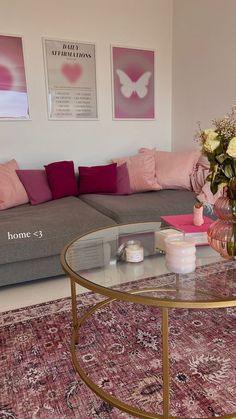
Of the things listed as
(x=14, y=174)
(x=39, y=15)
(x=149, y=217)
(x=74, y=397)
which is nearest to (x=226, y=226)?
(x=74, y=397)

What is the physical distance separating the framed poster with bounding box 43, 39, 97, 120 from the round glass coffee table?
1.84 metres

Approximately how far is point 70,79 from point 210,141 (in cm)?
230

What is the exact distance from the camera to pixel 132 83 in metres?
3.51

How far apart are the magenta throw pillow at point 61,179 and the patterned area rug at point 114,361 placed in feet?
3.93

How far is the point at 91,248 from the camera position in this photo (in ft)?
5.69

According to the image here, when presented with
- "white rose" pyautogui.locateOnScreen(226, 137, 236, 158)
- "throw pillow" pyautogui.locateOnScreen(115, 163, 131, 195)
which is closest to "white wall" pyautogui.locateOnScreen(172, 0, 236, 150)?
"throw pillow" pyautogui.locateOnScreen(115, 163, 131, 195)

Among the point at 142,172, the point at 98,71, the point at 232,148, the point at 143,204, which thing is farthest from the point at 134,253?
the point at 98,71

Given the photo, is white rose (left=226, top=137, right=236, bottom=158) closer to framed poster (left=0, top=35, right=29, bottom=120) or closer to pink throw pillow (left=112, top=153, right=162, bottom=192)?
pink throw pillow (left=112, top=153, right=162, bottom=192)

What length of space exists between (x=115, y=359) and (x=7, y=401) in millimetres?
491

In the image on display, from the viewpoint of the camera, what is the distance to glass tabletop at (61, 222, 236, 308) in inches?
51.8

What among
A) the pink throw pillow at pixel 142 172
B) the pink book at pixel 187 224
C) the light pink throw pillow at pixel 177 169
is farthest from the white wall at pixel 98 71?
the pink book at pixel 187 224

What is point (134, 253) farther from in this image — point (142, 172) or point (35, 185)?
point (142, 172)

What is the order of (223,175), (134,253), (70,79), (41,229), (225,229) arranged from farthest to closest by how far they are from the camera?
(70,79) → (41,229) → (134,253) → (225,229) → (223,175)

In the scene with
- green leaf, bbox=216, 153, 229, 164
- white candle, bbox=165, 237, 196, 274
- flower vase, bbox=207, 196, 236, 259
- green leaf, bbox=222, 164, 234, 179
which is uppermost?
green leaf, bbox=216, 153, 229, 164
